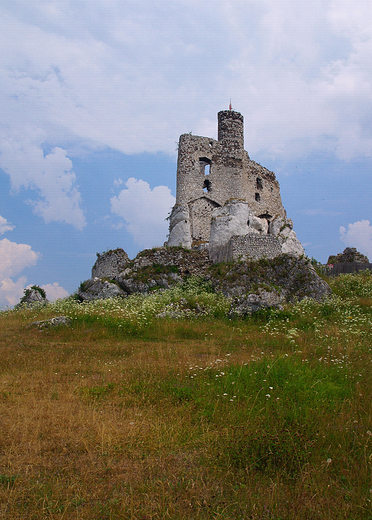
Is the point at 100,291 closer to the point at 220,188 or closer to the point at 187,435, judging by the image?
the point at 220,188

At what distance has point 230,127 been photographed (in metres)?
30.6

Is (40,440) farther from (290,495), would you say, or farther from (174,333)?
(174,333)

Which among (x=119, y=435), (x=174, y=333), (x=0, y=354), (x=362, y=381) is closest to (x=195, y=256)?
(x=174, y=333)

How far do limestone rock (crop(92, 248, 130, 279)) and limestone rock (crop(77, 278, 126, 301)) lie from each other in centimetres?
146

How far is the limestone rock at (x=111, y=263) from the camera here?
20808 mm

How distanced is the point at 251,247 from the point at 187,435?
15177 mm

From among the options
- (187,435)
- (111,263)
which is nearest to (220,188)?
(111,263)

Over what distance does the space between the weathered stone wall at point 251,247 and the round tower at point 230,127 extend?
1467 centimetres

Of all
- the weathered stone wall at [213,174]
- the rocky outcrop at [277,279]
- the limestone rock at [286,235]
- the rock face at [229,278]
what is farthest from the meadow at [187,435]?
the weathered stone wall at [213,174]

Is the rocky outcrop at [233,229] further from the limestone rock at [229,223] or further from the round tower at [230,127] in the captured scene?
the round tower at [230,127]

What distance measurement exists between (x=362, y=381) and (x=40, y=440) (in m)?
4.81

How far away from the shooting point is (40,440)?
4.01 metres

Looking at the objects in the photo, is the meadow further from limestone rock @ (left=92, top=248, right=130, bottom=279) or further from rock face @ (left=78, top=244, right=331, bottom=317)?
limestone rock @ (left=92, top=248, right=130, bottom=279)

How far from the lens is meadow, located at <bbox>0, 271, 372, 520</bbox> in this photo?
2.96 metres
